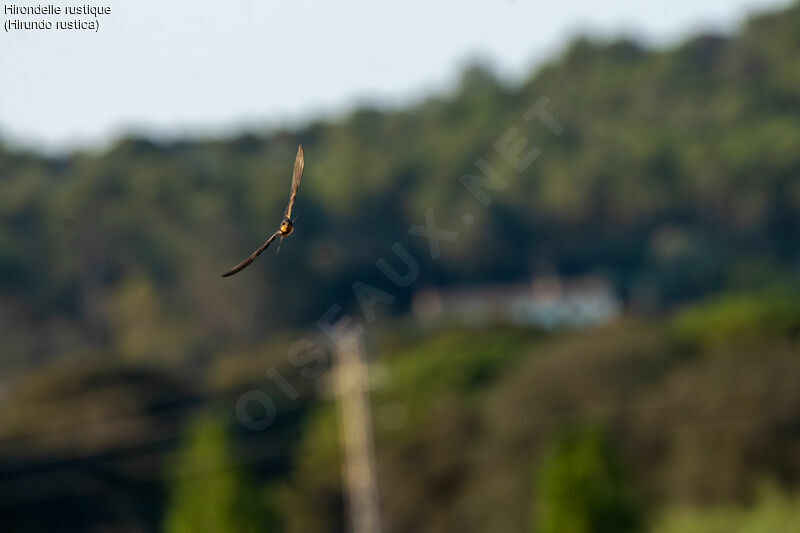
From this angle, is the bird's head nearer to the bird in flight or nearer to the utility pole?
the bird in flight

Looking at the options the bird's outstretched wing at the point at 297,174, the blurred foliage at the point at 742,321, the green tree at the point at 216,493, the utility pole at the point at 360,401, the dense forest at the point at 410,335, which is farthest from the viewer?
the blurred foliage at the point at 742,321

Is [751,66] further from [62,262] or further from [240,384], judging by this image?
[240,384]

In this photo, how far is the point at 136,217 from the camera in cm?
6391

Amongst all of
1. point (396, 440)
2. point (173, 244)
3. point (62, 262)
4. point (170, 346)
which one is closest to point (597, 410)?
point (396, 440)

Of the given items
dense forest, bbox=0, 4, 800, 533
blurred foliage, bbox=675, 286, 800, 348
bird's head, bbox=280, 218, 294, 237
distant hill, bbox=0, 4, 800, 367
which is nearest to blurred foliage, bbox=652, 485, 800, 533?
dense forest, bbox=0, 4, 800, 533

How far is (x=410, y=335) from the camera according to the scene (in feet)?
187

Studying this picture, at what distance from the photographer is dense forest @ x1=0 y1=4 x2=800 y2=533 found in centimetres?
3931

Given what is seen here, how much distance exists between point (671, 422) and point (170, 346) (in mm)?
17529

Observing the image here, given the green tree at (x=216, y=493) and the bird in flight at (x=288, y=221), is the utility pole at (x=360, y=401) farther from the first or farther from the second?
the bird in flight at (x=288, y=221)

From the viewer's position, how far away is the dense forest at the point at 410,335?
39312 mm

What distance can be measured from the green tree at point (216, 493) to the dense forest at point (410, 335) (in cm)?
8

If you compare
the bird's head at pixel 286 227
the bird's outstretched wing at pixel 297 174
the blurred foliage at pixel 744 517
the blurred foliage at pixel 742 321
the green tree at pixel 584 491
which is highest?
the blurred foliage at pixel 742 321

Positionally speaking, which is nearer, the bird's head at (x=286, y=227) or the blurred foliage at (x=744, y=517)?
the bird's head at (x=286, y=227)

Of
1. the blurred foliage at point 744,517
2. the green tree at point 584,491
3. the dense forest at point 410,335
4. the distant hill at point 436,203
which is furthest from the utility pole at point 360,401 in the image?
the blurred foliage at point 744,517
